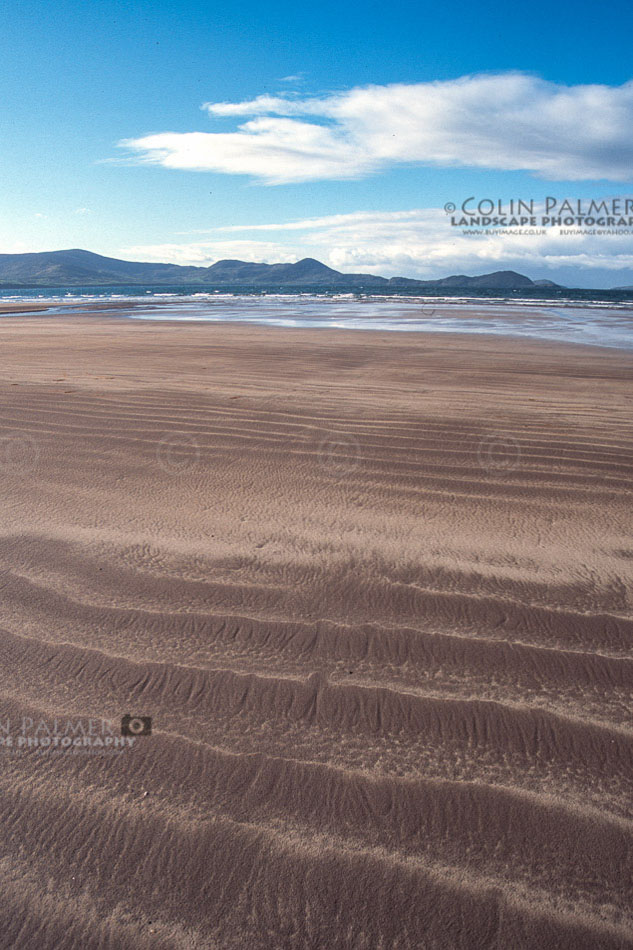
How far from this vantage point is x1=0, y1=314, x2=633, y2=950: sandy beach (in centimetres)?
153

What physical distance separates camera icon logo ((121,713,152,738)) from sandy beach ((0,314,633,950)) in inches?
0.9

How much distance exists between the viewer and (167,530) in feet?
11.8

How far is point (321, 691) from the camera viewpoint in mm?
2232

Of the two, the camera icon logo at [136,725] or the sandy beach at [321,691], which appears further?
the camera icon logo at [136,725]

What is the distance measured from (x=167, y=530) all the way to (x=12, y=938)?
2.28 metres

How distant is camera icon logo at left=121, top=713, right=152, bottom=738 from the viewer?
207cm

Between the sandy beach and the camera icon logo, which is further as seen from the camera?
the camera icon logo

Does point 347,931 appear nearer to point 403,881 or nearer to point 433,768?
point 403,881

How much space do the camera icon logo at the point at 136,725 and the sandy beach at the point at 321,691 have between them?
0.02 m

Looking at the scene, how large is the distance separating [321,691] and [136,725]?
68 cm

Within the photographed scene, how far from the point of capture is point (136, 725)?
82.6 inches

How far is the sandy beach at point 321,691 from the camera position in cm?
153

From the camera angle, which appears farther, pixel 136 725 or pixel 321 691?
pixel 321 691

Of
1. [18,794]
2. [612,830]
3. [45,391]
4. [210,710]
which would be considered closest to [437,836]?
[612,830]
